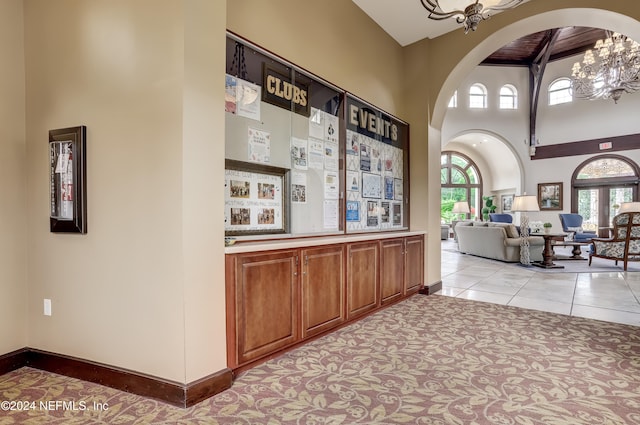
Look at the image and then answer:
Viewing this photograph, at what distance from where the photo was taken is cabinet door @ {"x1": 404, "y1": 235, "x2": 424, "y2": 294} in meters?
4.54

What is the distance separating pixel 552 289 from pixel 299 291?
4519mm

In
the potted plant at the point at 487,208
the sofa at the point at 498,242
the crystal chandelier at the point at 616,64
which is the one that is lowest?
the sofa at the point at 498,242

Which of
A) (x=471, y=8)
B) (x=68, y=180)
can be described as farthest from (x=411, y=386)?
(x=471, y=8)

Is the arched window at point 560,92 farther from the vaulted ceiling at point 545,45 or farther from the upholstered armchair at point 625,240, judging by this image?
the upholstered armchair at point 625,240

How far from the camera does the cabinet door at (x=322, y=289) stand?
2931 millimetres

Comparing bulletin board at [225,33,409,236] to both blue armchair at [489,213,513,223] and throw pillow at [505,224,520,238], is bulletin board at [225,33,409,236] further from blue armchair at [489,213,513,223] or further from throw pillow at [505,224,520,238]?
blue armchair at [489,213,513,223]

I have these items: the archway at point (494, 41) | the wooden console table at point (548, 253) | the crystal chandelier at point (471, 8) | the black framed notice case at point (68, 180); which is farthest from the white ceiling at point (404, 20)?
the wooden console table at point (548, 253)

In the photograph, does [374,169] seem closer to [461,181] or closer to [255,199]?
[255,199]

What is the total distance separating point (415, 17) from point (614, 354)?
13.7 ft

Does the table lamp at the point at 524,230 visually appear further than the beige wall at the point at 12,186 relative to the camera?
Yes

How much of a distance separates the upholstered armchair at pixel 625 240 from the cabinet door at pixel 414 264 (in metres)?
4.88

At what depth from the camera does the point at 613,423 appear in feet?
6.07

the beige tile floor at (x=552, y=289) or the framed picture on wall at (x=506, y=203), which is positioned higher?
the framed picture on wall at (x=506, y=203)

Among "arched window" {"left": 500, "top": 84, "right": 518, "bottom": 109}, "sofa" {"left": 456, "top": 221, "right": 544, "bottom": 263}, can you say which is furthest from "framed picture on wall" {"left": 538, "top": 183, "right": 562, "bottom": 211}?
"sofa" {"left": 456, "top": 221, "right": 544, "bottom": 263}
